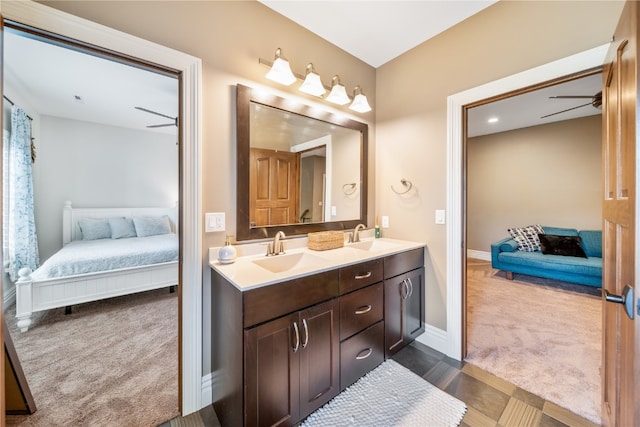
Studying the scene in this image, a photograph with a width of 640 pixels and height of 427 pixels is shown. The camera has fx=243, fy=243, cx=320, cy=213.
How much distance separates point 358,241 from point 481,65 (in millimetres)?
1683

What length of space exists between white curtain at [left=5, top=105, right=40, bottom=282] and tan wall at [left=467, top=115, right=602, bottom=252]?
6.46 metres

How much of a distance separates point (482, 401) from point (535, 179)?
462 cm

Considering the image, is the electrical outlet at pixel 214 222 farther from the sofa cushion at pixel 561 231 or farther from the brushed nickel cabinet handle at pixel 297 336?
the sofa cushion at pixel 561 231

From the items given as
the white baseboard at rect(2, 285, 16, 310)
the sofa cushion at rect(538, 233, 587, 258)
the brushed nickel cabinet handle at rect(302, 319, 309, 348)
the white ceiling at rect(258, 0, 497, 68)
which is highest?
the white ceiling at rect(258, 0, 497, 68)

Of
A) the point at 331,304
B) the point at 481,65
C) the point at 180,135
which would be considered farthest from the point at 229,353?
the point at 481,65

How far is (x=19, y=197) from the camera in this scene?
9.45 ft

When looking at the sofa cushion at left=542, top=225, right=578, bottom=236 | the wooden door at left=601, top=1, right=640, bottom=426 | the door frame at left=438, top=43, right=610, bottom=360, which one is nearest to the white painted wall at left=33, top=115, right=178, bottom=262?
the door frame at left=438, top=43, right=610, bottom=360

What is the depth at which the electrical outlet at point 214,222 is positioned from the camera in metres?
1.53

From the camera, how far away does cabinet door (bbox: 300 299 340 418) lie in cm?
132

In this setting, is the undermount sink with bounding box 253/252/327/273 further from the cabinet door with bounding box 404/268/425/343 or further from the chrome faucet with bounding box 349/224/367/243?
the cabinet door with bounding box 404/268/425/343

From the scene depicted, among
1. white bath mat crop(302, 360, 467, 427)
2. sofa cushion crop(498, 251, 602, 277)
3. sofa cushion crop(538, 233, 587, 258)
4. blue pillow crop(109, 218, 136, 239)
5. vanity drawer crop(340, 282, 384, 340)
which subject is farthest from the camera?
blue pillow crop(109, 218, 136, 239)

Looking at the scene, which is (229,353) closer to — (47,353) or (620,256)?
(620,256)

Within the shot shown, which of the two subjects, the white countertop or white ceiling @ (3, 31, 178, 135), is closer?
the white countertop

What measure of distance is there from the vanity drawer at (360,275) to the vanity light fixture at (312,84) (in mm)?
1351
